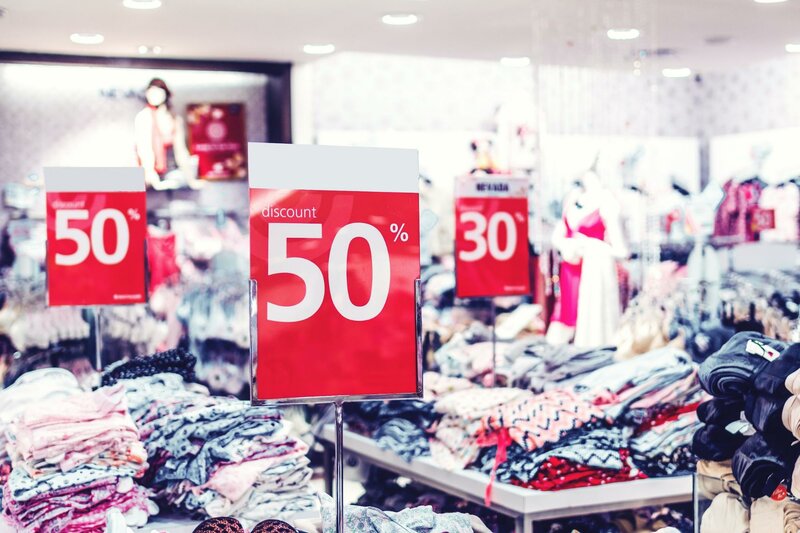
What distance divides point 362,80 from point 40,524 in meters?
7.36

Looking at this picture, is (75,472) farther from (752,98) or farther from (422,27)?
(752,98)

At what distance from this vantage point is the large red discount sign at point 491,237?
4.21 metres

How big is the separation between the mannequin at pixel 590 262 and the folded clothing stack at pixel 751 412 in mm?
3165

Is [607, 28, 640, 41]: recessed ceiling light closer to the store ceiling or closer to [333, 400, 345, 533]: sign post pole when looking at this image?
the store ceiling

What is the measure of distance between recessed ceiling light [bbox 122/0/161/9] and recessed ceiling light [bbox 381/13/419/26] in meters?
1.33

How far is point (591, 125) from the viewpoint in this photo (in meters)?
7.76

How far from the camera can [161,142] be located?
7812 millimetres

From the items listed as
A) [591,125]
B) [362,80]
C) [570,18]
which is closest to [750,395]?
[570,18]

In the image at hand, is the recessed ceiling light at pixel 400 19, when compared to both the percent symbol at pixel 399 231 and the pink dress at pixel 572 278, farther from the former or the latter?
the percent symbol at pixel 399 231

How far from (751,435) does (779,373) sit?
239 mm

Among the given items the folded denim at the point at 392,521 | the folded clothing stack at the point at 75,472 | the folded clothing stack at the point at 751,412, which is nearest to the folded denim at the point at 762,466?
the folded clothing stack at the point at 751,412

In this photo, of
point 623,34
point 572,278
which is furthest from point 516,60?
point 572,278

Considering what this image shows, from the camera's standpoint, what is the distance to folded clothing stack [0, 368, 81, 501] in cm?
306

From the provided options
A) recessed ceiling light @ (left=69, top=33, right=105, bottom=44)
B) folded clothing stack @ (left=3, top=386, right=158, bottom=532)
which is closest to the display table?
folded clothing stack @ (left=3, top=386, right=158, bottom=532)
